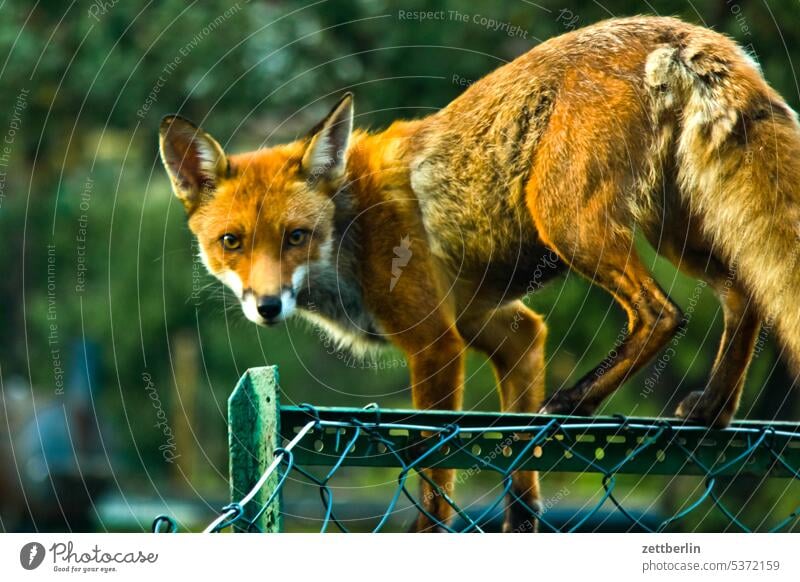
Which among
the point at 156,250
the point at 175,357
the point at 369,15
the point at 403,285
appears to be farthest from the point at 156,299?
the point at 403,285

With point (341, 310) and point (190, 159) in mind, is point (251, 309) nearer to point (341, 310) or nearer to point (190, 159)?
point (341, 310)

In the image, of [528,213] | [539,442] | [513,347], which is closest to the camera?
[539,442]

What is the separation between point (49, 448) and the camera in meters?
23.1

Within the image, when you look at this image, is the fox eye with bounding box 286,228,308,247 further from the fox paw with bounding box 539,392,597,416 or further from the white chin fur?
the fox paw with bounding box 539,392,597,416

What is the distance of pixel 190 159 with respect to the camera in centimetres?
705

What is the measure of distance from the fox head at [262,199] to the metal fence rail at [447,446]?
2.27m

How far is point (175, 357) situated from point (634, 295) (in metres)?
19.0

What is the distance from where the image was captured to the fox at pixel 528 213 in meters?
5.91

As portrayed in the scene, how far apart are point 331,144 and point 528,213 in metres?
1.32

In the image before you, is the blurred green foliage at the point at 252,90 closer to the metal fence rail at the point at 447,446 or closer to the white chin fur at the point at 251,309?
the white chin fur at the point at 251,309

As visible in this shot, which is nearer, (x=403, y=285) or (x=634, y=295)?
(x=634, y=295)

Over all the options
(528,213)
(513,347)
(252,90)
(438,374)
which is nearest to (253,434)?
(438,374)

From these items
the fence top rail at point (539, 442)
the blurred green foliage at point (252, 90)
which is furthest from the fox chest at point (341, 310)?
the fence top rail at point (539, 442)

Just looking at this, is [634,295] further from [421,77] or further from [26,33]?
[26,33]
